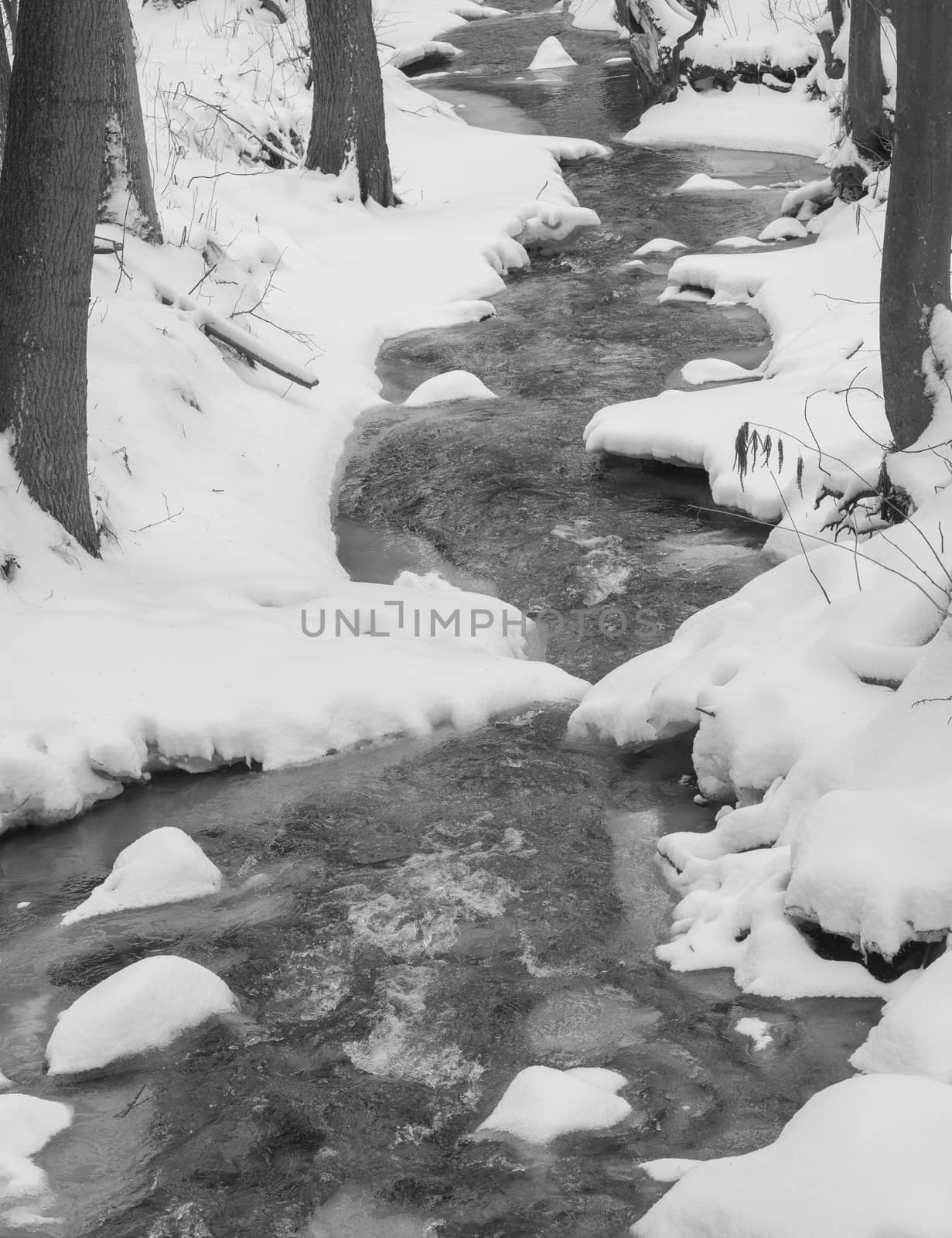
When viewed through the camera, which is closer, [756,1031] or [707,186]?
[756,1031]

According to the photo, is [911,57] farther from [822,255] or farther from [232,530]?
[822,255]

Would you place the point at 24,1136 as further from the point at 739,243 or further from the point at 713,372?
the point at 739,243

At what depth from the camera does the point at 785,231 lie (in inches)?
520

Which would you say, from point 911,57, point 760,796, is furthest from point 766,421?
point 760,796

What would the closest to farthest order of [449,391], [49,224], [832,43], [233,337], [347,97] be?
[49,224], [233,337], [449,391], [347,97], [832,43]

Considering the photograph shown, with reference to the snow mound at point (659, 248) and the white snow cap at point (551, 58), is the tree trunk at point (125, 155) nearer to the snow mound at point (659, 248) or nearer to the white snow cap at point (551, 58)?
the snow mound at point (659, 248)

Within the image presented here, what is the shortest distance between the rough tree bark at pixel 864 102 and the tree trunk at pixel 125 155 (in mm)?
7151

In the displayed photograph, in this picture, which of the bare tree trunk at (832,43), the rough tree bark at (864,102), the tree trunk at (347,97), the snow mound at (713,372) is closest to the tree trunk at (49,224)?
the snow mound at (713,372)

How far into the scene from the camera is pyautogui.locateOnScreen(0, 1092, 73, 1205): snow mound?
10.6 ft

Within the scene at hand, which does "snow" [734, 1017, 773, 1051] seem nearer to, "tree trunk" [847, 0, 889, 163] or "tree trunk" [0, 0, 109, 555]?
"tree trunk" [0, 0, 109, 555]

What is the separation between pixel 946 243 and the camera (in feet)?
19.2

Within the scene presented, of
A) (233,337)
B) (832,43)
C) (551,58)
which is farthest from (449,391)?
(551,58)

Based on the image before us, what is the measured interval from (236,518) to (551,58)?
18285 mm

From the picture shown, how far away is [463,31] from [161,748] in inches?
967
